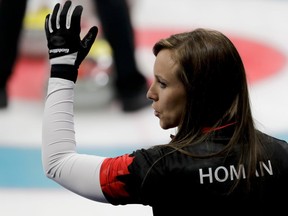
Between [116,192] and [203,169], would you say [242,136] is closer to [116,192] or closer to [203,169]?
[203,169]

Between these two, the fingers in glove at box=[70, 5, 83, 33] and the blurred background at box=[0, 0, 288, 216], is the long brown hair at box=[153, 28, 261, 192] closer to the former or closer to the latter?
the fingers in glove at box=[70, 5, 83, 33]

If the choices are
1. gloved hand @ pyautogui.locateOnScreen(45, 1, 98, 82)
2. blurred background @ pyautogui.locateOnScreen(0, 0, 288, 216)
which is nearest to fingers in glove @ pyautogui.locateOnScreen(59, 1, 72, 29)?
gloved hand @ pyautogui.locateOnScreen(45, 1, 98, 82)

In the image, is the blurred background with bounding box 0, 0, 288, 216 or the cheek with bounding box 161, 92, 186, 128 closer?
the cheek with bounding box 161, 92, 186, 128

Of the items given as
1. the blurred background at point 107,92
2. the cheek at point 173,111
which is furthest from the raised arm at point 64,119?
the blurred background at point 107,92

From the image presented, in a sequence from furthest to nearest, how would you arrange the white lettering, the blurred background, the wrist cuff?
the blurred background → the wrist cuff → the white lettering

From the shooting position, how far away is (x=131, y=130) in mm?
3922

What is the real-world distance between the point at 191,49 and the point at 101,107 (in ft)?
8.80

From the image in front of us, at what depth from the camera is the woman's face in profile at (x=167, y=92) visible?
63.2 inches

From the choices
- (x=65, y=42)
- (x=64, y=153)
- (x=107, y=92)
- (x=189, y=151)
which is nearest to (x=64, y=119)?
(x=64, y=153)

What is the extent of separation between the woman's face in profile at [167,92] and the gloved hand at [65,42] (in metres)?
0.19

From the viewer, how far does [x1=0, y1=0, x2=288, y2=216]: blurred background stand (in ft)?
10.7

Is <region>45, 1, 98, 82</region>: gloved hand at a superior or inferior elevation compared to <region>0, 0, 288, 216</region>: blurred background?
superior

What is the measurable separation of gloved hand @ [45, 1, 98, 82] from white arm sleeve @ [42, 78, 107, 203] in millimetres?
37

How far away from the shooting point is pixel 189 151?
1.58m
